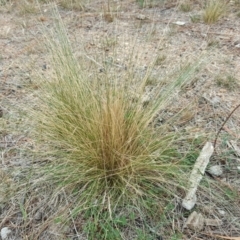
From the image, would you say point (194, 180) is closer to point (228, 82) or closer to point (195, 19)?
point (228, 82)

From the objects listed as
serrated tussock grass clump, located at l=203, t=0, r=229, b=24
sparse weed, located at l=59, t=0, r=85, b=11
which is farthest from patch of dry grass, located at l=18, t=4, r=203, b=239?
sparse weed, located at l=59, t=0, r=85, b=11

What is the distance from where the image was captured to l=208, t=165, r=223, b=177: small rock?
4.23 ft

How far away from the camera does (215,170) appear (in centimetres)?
130

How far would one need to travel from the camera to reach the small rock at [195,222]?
113cm

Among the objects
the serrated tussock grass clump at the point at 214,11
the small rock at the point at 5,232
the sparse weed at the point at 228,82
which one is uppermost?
the serrated tussock grass clump at the point at 214,11

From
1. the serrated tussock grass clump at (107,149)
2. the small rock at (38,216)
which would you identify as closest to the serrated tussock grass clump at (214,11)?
the serrated tussock grass clump at (107,149)

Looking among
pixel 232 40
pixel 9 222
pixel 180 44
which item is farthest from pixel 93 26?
pixel 9 222

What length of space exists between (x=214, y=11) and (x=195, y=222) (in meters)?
1.68

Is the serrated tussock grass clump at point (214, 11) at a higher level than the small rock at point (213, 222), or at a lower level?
higher

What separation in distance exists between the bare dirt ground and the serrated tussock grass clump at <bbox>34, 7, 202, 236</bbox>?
0.41 ft

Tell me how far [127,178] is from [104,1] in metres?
2.03

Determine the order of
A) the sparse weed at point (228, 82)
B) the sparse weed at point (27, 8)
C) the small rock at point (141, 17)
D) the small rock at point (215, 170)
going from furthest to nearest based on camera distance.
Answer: the sparse weed at point (27, 8) < the small rock at point (141, 17) < the sparse weed at point (228, 82) < the small rock at point (215, 170)

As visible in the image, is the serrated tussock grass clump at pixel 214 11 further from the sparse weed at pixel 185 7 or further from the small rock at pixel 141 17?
the small rock at pixel 141 17

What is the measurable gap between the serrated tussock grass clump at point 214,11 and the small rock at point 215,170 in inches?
56.0
